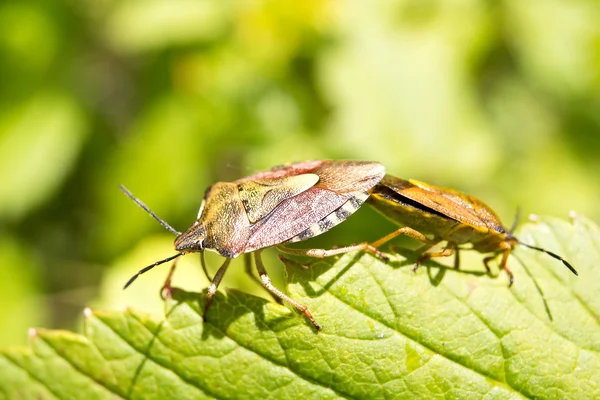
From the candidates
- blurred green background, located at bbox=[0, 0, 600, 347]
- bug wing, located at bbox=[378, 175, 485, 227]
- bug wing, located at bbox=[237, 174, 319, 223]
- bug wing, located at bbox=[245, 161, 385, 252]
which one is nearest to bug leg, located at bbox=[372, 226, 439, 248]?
bug wing, located at bbox=[378, 175, 485, 227]

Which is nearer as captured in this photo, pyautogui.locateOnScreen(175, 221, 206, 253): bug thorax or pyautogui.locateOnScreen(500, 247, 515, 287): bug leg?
pyautogui.locateOnScreen(500, 247, 515, 287): bug leg

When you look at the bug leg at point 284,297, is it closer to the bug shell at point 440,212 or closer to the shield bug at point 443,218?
the shield bug at point 443,218

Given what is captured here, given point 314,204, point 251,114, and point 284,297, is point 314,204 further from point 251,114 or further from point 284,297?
point 251,114

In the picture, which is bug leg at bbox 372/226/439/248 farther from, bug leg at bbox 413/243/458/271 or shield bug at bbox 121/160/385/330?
shield bug at bbox 121/160/385/330

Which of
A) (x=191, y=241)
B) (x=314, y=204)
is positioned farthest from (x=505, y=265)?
(x=191, y=241)

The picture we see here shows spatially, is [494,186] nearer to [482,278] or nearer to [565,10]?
[565,10]

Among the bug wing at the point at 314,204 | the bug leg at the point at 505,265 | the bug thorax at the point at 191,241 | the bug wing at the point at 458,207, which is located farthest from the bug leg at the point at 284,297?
the bug leg at the point at 505,265
